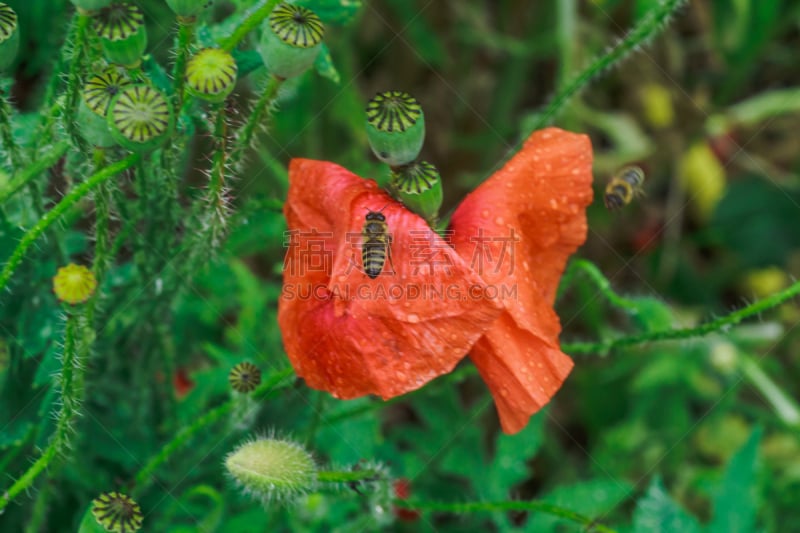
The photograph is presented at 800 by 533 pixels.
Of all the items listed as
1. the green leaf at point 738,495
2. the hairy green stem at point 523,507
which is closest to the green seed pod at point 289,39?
the hairy green stem at point 523,507

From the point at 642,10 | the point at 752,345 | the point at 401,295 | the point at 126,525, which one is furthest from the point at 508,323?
the point at 752,345

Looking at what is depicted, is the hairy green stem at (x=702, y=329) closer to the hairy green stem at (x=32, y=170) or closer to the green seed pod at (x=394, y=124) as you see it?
the green seed pod at (x=394, y=124)

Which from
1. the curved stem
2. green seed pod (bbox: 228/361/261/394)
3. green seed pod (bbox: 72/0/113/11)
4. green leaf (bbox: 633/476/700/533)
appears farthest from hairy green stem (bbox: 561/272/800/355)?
green seed pod (bbox: 72/0/113/11)

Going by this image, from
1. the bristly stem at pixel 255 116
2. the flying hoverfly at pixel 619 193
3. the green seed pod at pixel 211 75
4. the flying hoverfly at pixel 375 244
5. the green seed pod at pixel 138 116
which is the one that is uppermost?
the green seed pod at pixel 211 75

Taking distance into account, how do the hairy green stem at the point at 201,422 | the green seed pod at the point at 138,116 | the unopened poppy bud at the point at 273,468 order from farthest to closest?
the hairy green stem at the point at 201,422, the unopened poppy bud at the point at 273,468, the green seed pod at the point at 138,116

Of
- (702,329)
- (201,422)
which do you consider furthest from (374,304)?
(702,329)

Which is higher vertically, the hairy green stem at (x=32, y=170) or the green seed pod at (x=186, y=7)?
the green seed pod at (x=186, y=7)

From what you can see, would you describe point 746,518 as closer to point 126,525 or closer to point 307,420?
point 307,420
